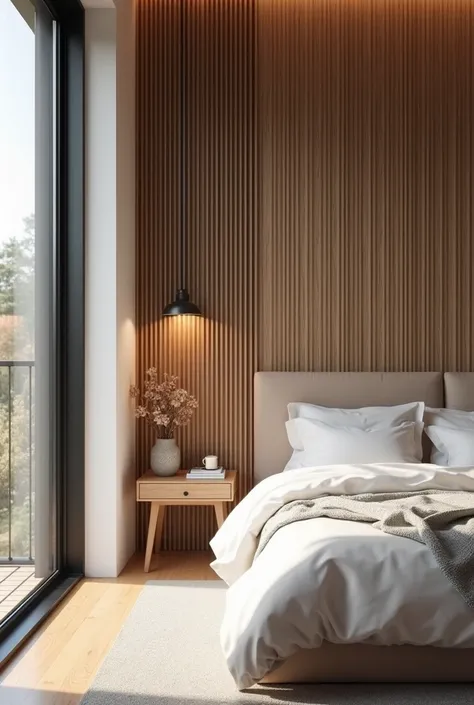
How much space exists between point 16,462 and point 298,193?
93.6 inches

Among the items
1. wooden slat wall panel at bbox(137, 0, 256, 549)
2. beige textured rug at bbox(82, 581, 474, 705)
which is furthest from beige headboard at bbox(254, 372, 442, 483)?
beige textured rug at bbox(82, 581, 474, 705)

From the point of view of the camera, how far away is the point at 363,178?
438 cm

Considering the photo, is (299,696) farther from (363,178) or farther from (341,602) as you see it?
(363,178)

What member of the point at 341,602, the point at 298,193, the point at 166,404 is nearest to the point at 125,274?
the point at 166,404

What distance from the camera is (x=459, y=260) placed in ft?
14.3

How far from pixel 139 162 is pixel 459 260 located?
206cm

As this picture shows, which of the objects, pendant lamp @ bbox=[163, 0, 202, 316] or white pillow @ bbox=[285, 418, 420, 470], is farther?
pendant lamp @ bbox=[163, 0, 202, 316]

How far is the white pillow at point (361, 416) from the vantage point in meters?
3.97

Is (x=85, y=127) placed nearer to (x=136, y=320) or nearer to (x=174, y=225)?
(x=174, y=225)

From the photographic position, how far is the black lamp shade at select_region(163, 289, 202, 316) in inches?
161

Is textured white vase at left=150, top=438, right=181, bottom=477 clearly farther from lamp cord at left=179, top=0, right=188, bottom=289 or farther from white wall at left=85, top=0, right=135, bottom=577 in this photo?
lamp cord at left=179, top=0, right=188, bottom=289

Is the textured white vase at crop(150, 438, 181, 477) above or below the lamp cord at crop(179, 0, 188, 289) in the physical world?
below

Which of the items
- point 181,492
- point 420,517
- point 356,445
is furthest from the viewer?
point 181,492

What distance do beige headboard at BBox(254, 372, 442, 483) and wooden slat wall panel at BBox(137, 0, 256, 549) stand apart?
0.18 metres
